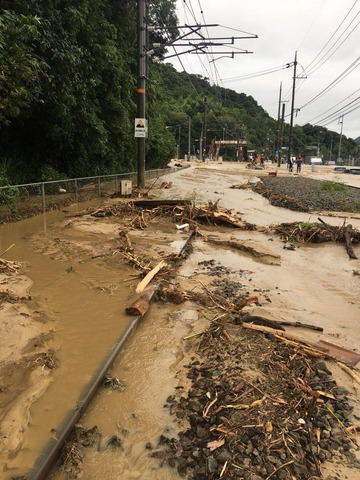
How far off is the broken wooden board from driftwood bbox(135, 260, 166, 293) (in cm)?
285

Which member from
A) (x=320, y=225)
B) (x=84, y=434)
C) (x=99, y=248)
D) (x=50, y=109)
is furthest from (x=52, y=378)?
(x=50, y=109)

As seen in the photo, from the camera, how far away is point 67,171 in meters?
16.7

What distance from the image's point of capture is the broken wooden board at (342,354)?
4488 mm

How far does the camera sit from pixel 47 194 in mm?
12578

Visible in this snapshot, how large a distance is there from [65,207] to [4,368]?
10335 mm

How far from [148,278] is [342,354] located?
131 inches

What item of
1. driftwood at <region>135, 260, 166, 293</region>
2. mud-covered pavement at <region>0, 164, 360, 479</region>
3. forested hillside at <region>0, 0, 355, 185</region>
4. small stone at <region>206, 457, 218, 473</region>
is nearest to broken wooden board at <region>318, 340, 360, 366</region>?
mud-covered pavement at <region>0, 164, 360, 479</region>

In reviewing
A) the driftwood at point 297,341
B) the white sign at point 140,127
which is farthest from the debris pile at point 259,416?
the white sign at point 140,127

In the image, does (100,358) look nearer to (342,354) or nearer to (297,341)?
(297,341)

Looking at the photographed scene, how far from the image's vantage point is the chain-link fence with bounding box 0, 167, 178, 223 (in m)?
10.4

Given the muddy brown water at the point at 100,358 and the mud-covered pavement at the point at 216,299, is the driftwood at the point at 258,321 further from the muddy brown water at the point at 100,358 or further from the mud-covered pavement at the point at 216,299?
the muddy brown water at the point at 100,358

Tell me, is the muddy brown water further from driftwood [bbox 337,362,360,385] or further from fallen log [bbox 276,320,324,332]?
driftwood [bbox 337,362,360,385]

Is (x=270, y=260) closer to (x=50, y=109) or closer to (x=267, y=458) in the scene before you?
(x=267, y=458)

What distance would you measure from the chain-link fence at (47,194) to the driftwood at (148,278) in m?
5.11
